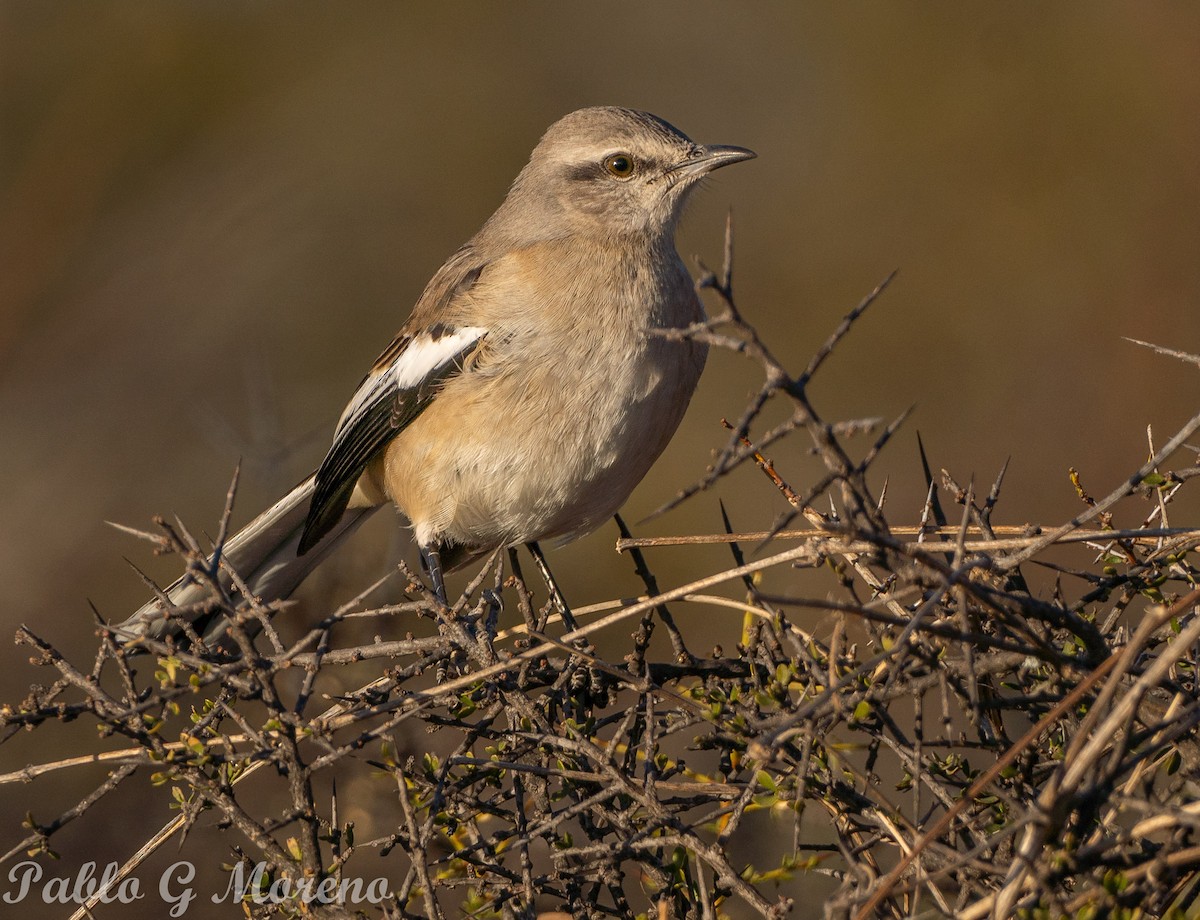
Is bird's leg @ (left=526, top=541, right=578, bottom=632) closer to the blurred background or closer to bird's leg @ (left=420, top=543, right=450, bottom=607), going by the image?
bird's leg @ (left=420, top=543, right=450, bottom=607)

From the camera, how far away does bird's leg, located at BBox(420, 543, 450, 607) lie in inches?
193

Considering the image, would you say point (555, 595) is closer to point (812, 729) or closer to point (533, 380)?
point (533, 380)

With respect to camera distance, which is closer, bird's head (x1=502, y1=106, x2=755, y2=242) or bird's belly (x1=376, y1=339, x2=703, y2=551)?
bird's belly (x1=376, y1=339, x2=703, y2=551)

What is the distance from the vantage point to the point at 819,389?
Result: 942 centimetres

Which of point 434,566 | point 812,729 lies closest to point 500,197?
point 434,566

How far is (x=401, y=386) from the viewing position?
5.25m

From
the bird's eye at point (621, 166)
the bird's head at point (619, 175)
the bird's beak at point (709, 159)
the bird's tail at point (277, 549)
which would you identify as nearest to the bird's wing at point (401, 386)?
the bird's tail at point (277, 549)

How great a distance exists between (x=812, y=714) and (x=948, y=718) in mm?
294

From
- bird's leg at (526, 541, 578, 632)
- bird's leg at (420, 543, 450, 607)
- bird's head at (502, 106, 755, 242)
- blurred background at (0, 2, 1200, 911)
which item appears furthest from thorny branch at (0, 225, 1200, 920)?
blurred background at (0, 2, 1200, 911)

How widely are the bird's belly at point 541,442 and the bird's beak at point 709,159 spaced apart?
2.69 ft

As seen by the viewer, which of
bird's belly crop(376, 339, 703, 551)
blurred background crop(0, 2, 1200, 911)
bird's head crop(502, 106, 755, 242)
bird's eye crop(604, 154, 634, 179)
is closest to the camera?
bird's belly crop(376, 339, 703, 551)

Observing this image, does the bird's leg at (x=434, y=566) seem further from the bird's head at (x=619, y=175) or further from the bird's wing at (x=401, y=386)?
the bird's head at (x=619, y=175)

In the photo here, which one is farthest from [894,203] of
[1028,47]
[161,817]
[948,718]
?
[948,718]

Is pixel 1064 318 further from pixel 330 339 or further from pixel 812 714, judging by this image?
pixel 812 714
